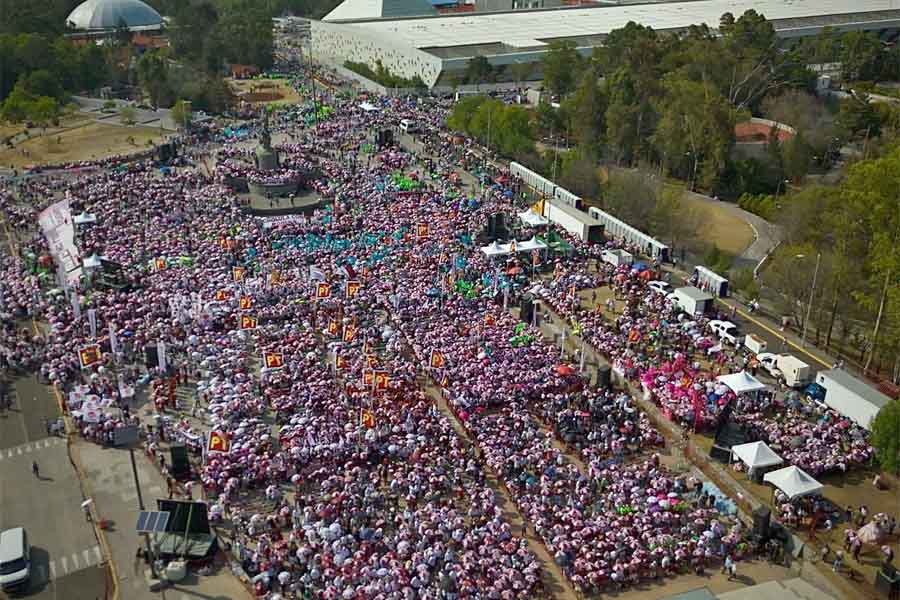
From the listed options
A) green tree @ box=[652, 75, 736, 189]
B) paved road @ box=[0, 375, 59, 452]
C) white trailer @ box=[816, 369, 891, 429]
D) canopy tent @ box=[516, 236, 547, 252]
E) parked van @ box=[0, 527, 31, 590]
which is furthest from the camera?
green tree @ box=[652, 75, 736, 189]

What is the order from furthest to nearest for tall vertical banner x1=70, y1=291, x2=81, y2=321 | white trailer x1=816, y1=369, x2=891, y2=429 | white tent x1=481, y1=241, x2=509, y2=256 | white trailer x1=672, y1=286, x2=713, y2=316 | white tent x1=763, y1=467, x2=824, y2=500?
1. white tent x1=481, y1=241, x2=509, y2=256
2. white trailer x1=672, y1=286, x2=713, y2=316
3. tall vertical banner x1=70, y1=291, x2=81, y2=321
4. white trailer x1=816, y1=369, x2=891, y2=429
5. white tent x1=763, y1=467, x2=824, y2=500

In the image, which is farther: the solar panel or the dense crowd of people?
the dense crowd of people

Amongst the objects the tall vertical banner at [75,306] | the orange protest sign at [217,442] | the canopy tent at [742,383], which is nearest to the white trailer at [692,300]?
the canopy tent at [742,383]

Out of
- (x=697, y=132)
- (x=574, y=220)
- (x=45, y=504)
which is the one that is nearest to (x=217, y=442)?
(x=45, y=504)

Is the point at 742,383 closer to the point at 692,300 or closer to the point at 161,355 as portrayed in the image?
the point at 692,300

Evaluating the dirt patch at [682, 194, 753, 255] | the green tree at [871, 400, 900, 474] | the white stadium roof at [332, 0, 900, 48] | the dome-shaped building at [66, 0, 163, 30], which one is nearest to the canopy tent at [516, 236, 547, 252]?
the dirt patch at [682, 194, 753, 255]

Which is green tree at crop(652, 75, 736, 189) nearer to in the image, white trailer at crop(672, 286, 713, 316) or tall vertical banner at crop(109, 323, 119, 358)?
white trailer at crop(672, 286, 713, 316)

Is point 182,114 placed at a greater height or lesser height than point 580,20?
lesser

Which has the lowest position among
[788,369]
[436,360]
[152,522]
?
[152,522]

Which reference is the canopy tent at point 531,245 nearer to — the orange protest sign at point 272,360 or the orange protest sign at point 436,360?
the orange protest sign at point 436,360
